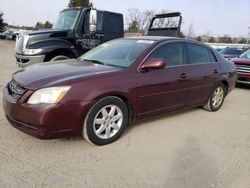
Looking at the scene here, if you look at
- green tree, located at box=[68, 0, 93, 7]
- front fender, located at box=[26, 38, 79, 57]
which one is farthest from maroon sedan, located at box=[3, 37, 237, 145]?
green tree, located at box=[68, 0, 93, 7]

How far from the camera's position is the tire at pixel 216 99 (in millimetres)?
5832

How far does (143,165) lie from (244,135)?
2.29 meters

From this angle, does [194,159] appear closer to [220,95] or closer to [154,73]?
[154,73]

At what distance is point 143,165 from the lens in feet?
11.0

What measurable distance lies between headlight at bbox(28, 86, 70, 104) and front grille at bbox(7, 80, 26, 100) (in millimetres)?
214

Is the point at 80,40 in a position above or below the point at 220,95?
above

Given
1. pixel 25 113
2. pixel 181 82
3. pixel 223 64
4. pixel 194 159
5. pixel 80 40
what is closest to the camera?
pixel 25 113

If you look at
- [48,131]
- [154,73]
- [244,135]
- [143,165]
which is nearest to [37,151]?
[48,131]

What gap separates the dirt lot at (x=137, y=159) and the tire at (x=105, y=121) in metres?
0.14

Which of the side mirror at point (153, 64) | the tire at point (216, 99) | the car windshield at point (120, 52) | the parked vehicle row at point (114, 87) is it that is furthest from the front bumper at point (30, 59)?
the tire at point (216, 99)

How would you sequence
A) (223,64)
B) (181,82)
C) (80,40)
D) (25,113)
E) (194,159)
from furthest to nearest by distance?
(80,40) → (223,64) → (181,82) → (194,159) → (25,113)

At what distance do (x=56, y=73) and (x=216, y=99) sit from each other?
150 inches

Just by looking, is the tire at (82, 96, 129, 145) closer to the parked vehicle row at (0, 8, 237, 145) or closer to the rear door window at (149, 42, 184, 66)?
the parked vehicle row at (0, 8, 237, 145)

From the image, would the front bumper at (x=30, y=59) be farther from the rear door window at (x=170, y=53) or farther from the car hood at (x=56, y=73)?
the rear door window at (x=170, y=53)
